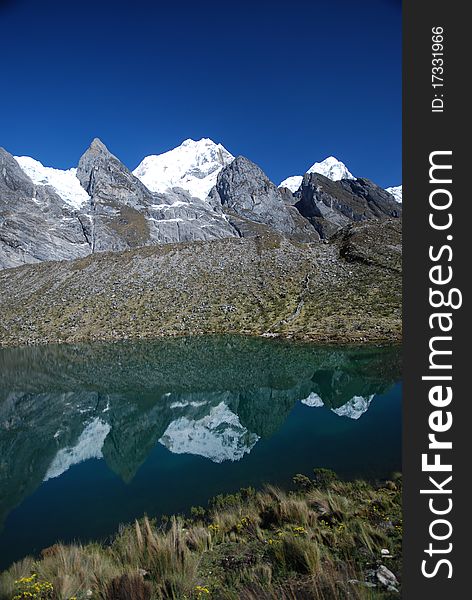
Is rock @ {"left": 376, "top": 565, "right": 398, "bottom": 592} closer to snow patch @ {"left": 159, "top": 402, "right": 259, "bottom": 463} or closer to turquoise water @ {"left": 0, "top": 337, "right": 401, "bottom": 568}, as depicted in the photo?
turquoise water @ {"left": 0, "top": 337, "right": 401, "bottom": 568}

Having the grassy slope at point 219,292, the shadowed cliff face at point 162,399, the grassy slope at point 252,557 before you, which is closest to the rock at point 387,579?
the grassy slope at point 252,557

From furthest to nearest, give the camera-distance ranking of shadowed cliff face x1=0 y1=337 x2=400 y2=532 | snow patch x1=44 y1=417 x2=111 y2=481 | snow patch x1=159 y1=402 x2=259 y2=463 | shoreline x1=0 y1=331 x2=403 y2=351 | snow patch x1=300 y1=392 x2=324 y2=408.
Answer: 1. shoreline x1=0 y1=331 x2=403 y2=351
2. snow patch x1=300 y1=392 x2=324 y2=408
3. shadowed cliff face x1=0 y1=337 x2=400 y2=532
4. snow patch x1=159 y1=402 x2=259 y2=463
5. snow patch x1=44 y1=417 x2=111 y2=481

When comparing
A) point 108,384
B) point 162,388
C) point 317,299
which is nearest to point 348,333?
point 317,299

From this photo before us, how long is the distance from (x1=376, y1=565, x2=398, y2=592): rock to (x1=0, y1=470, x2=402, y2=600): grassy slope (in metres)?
0.14

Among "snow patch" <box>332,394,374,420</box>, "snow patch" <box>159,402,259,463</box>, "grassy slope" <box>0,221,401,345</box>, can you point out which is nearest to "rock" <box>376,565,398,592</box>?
"snow patch" <box>159,402,259,463</box>

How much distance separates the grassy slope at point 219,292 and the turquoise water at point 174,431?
49.8 ft

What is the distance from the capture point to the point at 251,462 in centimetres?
1634

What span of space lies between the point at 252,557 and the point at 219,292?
66692mm

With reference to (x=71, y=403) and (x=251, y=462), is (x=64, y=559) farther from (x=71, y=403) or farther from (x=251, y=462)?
(x=71, y=403)

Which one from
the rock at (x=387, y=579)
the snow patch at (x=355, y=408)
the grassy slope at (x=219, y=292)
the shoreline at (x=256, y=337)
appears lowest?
the rock at (x=387, y=579)

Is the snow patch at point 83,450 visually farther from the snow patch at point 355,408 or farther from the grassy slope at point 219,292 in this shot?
the grassy slope at point 219,292

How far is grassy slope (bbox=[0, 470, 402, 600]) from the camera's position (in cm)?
627

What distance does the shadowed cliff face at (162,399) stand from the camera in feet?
63.9

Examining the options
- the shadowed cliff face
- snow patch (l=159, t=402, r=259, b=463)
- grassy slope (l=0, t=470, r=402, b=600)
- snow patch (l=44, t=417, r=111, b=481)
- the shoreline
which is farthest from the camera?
the shoreline
